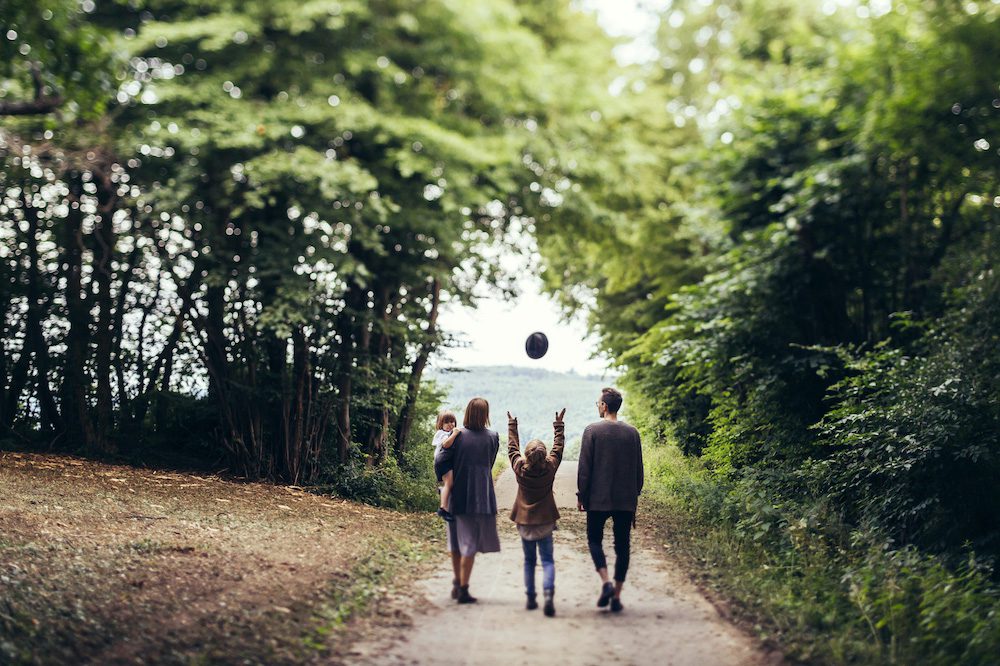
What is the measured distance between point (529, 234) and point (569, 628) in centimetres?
1037

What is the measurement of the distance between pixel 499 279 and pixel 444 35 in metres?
6.88

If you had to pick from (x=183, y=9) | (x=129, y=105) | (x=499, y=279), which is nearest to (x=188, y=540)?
(x=129, y=105)

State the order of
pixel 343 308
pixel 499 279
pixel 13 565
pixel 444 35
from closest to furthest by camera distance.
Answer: pixel 13 565, pixel 444 35, pixel 343 308, pixel 499 279

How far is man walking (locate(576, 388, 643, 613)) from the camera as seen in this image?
7.31 metres

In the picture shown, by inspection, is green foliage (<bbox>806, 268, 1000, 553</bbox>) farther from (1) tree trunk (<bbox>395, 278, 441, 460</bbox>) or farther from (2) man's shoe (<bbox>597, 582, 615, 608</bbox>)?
(1) tree trunk (<bbox>395, 278, 441, 460</bbox>)

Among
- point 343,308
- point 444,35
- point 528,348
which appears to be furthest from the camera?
point 528,348

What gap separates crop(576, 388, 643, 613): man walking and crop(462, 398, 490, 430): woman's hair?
3.08ft

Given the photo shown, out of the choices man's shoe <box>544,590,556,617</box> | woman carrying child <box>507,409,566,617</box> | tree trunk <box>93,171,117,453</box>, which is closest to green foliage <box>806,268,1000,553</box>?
woman carrying child <box>507,409,566,617</box>

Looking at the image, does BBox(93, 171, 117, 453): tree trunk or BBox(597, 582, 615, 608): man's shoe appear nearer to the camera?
BBox(597, 582, 615, 608): man's shoe

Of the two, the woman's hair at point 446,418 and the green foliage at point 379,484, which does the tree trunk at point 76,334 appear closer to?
the green foliage at point 379,484

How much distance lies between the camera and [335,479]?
1469 centimetres

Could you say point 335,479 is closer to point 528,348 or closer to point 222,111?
point 528,348

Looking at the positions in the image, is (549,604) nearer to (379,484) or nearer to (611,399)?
(611,399)

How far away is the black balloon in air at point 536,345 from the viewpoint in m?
15.4
